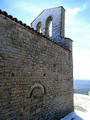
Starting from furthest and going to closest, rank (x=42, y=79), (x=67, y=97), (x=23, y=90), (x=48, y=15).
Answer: (x=48, y=15) → (x=67, y=97) → (x=42, y=79) → (x=23, y=90)

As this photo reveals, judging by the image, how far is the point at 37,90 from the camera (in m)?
4.72

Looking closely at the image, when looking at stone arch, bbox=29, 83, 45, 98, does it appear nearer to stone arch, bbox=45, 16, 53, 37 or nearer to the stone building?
the stone building

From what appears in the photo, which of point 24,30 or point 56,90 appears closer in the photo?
point 24,30

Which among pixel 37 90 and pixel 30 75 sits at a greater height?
pixel 30 75

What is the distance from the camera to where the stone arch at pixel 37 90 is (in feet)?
14.7

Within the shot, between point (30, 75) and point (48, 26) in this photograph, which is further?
point (48, 26)

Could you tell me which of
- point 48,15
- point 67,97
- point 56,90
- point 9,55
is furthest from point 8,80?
point 48,15

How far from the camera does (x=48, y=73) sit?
5.44 meters

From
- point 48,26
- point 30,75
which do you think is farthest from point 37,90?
point 48,26

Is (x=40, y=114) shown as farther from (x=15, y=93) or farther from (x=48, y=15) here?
(x=48, y=15)

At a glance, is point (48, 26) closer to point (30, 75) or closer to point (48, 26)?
point (48, 26)

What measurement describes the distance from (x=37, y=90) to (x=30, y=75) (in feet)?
2.55

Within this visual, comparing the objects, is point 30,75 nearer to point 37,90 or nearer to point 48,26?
point 37,90

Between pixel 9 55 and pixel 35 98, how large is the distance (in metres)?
2.10
